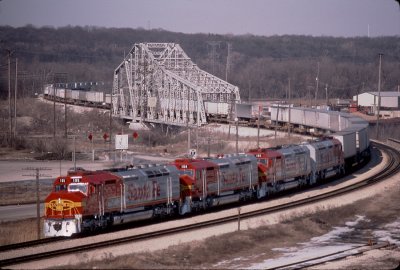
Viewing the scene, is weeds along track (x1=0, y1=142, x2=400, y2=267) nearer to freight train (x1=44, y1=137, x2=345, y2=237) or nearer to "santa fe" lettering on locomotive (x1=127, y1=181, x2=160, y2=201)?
freight train (x1=44, y1=137, x2=345, y2=237)

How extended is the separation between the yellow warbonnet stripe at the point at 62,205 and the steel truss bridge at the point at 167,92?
257 feet

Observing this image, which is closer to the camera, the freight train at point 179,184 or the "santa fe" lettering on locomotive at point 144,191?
the freight train at point 179,184

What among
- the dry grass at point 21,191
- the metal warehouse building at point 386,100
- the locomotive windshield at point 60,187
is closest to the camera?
the locomotive windshield at point 60,187

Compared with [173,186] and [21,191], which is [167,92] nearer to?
[21,191]

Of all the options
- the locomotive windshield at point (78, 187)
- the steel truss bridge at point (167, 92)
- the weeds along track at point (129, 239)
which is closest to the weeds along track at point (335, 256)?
the weeds along track at point (129, 239)

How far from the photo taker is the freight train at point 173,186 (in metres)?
29.4

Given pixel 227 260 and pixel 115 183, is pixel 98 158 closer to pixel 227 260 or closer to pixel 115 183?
pixel 115 183

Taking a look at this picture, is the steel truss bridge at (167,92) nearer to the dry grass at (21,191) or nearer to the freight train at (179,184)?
the dry grass at (21,191)

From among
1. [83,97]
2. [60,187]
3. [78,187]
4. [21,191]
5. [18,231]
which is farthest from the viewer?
[83,97]

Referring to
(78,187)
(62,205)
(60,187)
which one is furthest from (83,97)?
(62,205)

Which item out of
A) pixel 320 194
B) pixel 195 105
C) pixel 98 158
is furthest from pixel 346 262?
pixel 195 105

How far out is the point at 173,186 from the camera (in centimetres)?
3475

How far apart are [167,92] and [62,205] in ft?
319

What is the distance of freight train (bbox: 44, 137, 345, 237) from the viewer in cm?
2939
